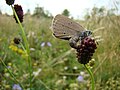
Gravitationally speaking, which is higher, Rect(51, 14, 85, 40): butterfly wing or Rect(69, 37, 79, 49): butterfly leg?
Rect(51, 14, 85, 40): butterfly wing

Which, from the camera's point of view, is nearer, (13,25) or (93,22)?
(93,22)

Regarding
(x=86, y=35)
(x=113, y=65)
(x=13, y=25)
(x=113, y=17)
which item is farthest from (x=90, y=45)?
(x=13, y=25)

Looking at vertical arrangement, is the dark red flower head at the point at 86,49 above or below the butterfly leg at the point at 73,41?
below

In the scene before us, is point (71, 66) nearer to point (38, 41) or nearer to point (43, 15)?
point (38, 41)

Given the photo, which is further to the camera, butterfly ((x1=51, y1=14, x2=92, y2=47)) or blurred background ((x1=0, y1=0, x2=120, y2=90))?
blurred background ((x1=0, y1=0, x2=120, y2=90))

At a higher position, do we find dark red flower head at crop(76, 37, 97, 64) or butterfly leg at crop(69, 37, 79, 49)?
butterfly leg at crop(69, 37, 79, 49)

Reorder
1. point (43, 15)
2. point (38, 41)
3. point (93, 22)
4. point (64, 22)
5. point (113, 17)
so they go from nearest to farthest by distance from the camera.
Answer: point (64, 22) → point (113, 17) → point (93, 22) → point (38, 41) → point (43, 15)
